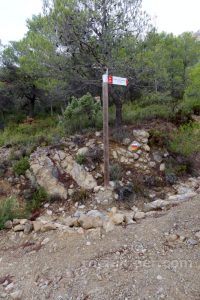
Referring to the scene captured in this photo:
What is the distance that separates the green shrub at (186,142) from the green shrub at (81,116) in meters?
1.95

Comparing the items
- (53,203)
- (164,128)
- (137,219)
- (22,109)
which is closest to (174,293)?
(137,219)

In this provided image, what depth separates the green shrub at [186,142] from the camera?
582cm

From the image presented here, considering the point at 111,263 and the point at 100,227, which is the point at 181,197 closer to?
the point at 100,227

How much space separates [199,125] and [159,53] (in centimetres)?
213

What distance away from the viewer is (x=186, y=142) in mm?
5898

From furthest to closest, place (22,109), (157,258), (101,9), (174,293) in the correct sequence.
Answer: (22,109)
(101,9)
(157,258)
(174,293)

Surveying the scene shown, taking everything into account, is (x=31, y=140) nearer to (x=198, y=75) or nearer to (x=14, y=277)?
(x=14, y=277)

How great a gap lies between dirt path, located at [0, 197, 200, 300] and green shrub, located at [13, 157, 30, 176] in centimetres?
176

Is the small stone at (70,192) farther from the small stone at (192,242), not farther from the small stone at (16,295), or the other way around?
the small stone at (192,242)

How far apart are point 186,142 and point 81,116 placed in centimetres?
283

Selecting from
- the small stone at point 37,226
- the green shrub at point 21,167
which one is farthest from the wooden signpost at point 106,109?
the green shrub at point 21,167

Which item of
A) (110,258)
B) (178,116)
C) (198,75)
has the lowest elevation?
(110,258)

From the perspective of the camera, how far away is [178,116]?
7.15m

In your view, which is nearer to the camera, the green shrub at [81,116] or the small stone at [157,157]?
the small stone at [157,157]
